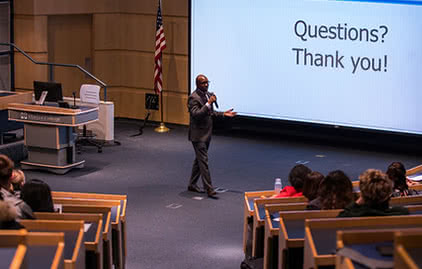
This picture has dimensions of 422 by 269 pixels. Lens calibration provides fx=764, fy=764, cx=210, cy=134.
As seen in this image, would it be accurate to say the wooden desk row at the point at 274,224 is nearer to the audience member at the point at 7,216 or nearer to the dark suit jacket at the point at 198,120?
the audience member at the point at 7,216

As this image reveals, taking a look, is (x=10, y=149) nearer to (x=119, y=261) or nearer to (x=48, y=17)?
(x=48, y=17)

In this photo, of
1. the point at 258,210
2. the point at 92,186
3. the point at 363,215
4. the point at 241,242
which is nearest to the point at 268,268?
the point at 258,210

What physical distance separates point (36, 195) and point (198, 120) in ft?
13.7

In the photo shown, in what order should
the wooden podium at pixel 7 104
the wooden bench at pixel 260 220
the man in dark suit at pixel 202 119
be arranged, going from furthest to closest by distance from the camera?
Result: the wooden podium at pixel 7 104, the man in dark suit at pixel 202 119, the wooden bench at pixel 260 220

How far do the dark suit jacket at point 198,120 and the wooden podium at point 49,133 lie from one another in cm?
183

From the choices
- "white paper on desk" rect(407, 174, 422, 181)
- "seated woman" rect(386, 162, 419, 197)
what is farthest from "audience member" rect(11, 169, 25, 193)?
"white paper on desk" rect(407, 174, 422, 181)

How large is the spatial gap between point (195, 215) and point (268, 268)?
303 cm

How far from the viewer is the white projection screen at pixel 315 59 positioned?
11.1 m

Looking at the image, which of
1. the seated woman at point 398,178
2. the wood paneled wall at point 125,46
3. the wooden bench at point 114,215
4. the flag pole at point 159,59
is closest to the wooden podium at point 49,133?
the flag pole at point 159,59

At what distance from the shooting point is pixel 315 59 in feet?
38.6

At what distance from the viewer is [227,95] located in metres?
12.6

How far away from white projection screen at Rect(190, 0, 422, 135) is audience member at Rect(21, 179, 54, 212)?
7.47 metres

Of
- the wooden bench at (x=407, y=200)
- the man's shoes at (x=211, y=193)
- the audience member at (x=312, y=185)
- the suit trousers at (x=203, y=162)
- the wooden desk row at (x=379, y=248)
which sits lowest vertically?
the man's shoes at (x=211, y=193)

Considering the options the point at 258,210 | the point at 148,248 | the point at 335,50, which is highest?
the point at 335,50
